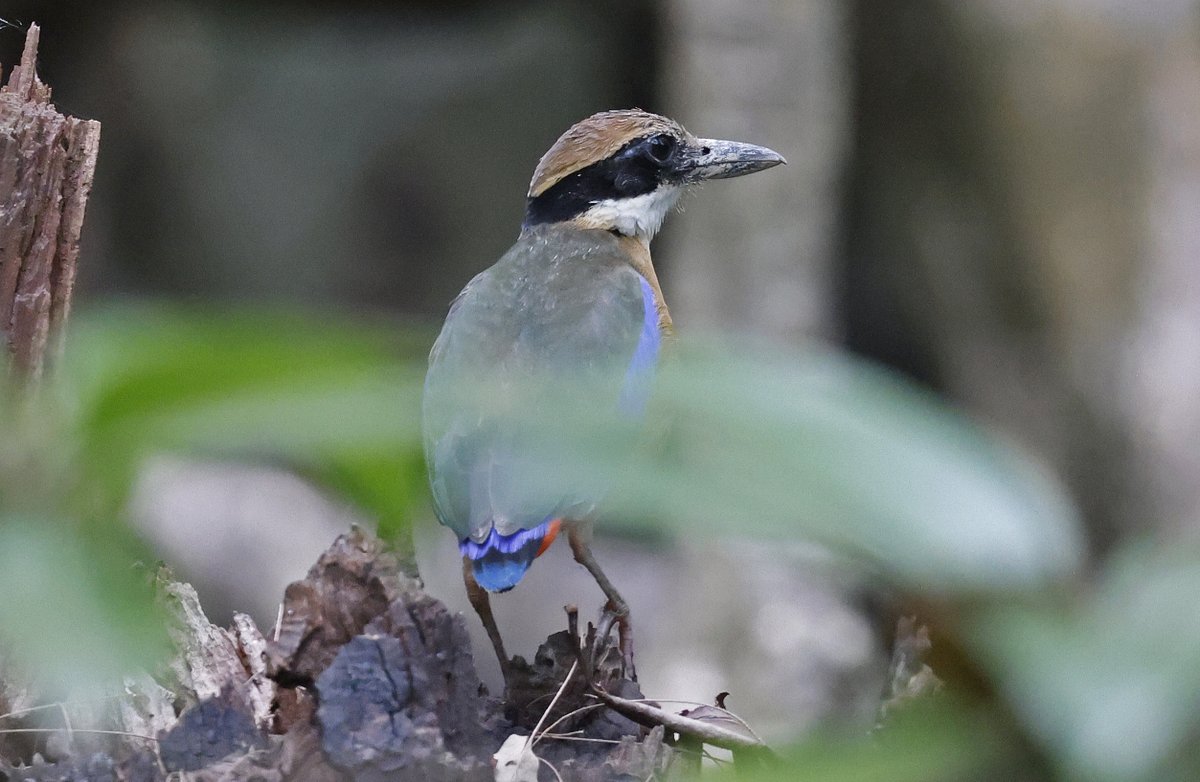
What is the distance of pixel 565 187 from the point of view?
16.6 feet

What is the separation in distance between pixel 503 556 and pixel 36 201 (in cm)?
129

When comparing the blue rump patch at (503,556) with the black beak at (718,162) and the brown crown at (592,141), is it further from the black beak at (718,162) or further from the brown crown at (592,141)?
the black beak at (718,162)

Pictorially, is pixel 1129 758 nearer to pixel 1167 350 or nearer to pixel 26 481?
pixel 26 481

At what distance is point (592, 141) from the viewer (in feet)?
16.7

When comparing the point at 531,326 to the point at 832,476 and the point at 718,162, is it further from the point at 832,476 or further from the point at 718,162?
the point at 832,476

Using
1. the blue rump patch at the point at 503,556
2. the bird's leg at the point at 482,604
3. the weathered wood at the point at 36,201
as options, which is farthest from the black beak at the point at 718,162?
the weathered wood at the point at 36,201

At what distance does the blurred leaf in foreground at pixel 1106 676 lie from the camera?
31.5 inches

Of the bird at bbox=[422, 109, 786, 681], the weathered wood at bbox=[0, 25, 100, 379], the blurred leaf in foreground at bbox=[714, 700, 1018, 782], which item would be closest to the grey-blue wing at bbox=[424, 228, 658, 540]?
the bird at bbox=[422, 109, 786, 681]

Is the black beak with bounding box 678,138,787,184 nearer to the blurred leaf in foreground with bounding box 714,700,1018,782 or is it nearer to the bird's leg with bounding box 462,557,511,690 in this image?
the bird's leg with bounding box 462,557,511,690

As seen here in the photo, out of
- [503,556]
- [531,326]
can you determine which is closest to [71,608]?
[503,556]

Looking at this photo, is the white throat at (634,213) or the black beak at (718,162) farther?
the black beak at (718,162)

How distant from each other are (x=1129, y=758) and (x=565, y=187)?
4.38 metres

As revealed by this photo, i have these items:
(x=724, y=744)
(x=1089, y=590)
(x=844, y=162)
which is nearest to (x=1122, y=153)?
(x=844, y=162)

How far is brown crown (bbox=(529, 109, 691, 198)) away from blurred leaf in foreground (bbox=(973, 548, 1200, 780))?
4248mm
